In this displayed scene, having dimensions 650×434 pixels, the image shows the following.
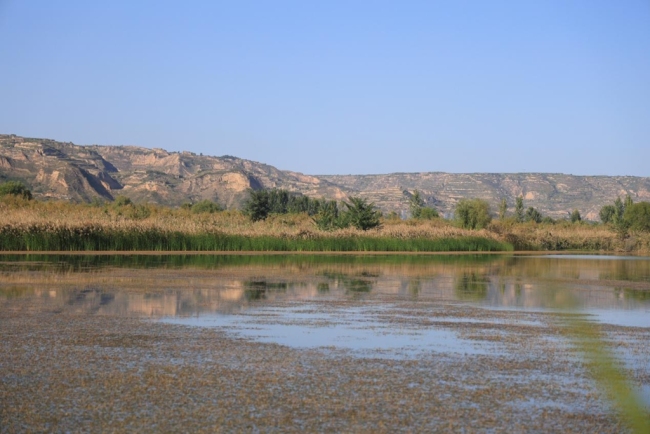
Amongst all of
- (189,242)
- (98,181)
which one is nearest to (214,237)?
(189,242)

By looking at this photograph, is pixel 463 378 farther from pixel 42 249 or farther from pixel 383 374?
pixel 42 249

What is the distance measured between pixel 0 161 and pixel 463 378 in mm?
149293

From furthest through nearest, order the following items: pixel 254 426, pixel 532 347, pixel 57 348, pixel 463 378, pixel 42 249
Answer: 1. pixel 42 249
2. pixel 532 347
3. pixel 57 348
4. pixel 463 378
5. pixel 254 426

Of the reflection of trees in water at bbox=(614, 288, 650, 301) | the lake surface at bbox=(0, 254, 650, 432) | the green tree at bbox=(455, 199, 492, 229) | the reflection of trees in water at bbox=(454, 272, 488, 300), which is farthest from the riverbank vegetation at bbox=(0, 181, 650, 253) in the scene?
the reflection of trees in water at bbox=(614, 288, 650, 301)

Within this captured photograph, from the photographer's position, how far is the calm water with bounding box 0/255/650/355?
12898 mm

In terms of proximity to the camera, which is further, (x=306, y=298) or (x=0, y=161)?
(x=0, y=161)

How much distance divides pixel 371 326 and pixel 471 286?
9409mm

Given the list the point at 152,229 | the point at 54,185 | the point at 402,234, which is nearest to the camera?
the point at 152,229

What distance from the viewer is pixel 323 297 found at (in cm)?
1858

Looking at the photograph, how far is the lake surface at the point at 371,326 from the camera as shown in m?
8.28

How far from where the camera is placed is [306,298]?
1827 centimetres

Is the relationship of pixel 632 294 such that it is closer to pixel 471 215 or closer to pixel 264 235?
pixel 264 235

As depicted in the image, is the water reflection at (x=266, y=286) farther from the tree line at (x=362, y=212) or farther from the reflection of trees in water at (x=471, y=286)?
the tree line at (x=362, y=212)

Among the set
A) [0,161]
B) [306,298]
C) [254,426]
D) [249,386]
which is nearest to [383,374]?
[249,386]
